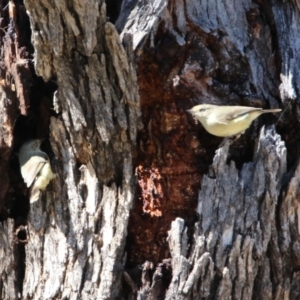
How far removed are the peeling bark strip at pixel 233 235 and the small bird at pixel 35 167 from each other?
75 centimetres

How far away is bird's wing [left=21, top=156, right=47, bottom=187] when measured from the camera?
11.3ft

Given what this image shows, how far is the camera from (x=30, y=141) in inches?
142

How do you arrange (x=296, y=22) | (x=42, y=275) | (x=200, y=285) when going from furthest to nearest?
(x=296, y=22) < (x=42, y=275) < (x=200, y=285)

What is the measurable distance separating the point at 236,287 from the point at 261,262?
0.18 metres

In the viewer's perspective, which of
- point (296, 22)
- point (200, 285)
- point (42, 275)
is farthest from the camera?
point (296, 22)

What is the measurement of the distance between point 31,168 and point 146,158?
0.62 m

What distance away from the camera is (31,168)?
139 inches

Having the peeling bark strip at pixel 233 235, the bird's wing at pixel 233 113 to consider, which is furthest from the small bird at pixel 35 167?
the bird's wing at pixel 233 113

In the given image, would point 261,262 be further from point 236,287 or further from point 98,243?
point 98,243

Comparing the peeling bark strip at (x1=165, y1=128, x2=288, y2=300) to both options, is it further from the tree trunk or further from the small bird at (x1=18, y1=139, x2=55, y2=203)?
the small bird at (x1=18, y1=139, x2=55, y2=203)

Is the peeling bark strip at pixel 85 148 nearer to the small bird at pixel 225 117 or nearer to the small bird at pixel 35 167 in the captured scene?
the small bird at pixel 35 167

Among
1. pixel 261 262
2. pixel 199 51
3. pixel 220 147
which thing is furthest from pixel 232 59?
pixel 261 262

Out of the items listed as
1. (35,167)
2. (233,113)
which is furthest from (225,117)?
(35,167)

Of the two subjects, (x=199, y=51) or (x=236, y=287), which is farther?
(x=199, y=51)
